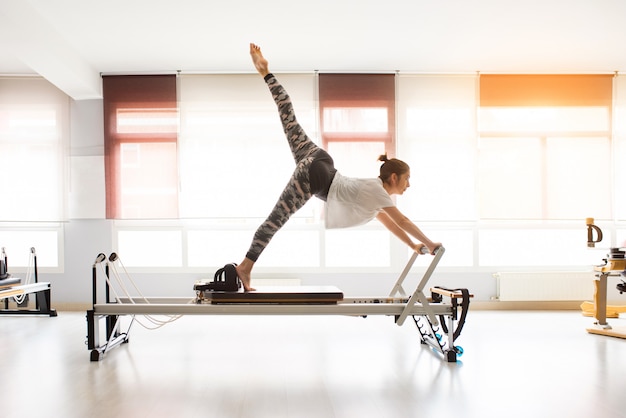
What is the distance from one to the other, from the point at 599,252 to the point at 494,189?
1.62m

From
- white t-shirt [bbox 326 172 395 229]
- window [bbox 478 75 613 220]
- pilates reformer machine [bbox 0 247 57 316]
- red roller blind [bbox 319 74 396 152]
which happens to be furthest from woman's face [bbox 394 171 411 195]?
pilates reformer machine [bbox 0 247 57 316]

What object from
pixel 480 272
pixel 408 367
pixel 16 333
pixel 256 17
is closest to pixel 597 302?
pixel 480 272

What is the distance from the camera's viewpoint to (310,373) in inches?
119

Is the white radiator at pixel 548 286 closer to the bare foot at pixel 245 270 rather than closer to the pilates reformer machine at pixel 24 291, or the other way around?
the bare foot at pixel 245 270

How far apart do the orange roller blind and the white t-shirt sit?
3419mm

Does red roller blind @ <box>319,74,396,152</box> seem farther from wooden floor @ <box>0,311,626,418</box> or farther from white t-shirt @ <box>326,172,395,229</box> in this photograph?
white t-shirt @ <box>326,172,395,229</box>

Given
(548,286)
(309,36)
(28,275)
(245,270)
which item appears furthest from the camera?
(548,286)

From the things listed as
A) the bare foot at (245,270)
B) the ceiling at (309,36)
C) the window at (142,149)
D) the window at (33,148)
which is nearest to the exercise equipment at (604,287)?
the ceiling at (309,36)

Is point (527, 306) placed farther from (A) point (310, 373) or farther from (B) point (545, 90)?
(A) point (310, 373)

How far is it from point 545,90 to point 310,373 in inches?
183

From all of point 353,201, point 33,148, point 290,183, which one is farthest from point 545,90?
point 33,148

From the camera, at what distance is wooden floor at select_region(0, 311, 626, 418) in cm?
238

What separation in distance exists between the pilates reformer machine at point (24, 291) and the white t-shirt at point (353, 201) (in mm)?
3441

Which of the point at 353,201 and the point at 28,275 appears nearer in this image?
the point at 353,201
